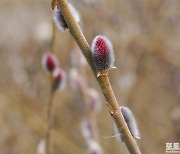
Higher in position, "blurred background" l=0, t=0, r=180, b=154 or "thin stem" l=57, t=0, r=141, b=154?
"blurred background" l=0, t=0, r=180, b=154

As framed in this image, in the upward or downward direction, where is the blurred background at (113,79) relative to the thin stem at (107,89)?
upward

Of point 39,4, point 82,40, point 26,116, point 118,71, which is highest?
point 39,4

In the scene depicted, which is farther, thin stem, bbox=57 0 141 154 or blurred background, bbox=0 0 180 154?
blurred background, bbox=0 0 180 154

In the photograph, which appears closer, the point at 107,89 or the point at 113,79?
the point at 107,89

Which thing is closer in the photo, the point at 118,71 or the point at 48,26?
the point at 118,71

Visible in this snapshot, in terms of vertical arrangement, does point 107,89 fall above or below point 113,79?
below

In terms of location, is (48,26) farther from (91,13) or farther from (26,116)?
(26,116)

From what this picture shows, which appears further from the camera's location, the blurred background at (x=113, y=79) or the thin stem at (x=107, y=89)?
the blurred background at (x=113, y=79)

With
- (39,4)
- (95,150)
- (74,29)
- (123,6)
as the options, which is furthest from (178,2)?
(74,29)
